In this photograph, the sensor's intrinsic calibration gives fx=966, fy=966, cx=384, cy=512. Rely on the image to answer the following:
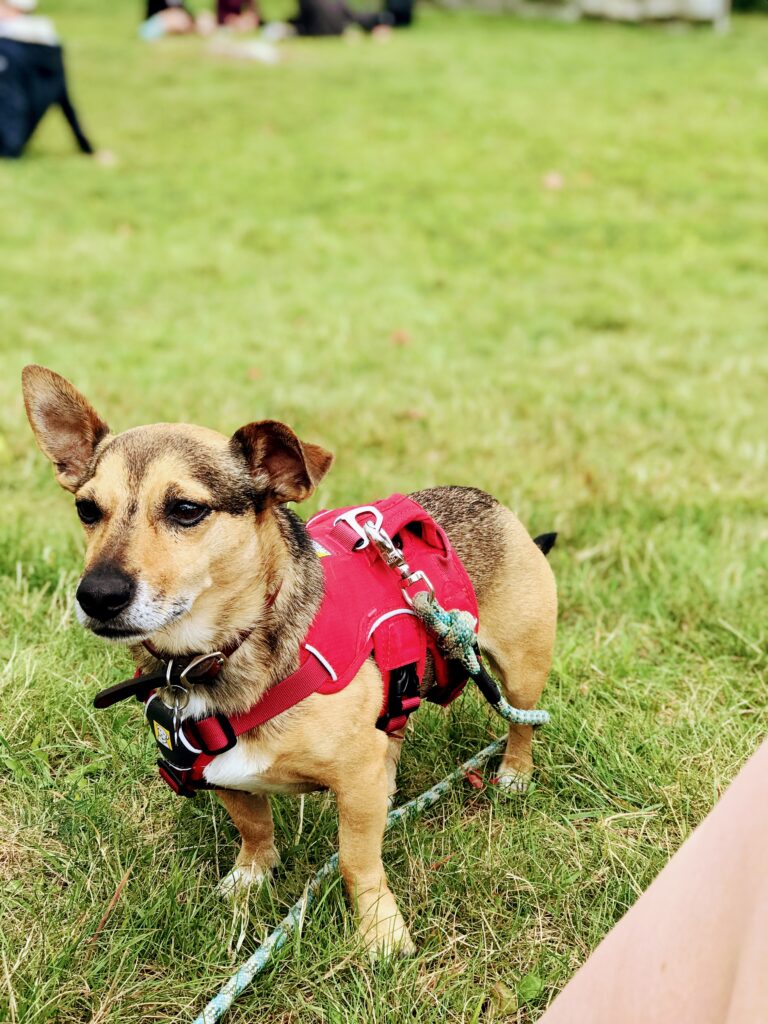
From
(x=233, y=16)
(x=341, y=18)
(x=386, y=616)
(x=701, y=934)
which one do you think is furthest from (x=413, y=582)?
(x=233, y=16)

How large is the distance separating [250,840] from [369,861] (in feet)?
1.29

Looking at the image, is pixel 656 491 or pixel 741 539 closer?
pixel 741 539

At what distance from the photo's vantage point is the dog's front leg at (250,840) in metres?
2.62

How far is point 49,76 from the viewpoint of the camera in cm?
1102

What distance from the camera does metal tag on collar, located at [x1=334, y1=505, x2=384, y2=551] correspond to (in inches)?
105

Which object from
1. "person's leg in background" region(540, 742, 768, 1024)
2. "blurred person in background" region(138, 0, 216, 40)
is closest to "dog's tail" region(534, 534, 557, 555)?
"person's leg in background" region(540, 742, 768, 1024)

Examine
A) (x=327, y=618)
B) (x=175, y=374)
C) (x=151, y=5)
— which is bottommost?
(x=175, y=374)

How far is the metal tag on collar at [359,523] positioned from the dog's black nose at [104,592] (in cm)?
76

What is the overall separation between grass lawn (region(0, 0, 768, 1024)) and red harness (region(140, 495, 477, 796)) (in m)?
0.46

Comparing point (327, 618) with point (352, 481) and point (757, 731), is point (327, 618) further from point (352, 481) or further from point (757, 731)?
point (352, 481)

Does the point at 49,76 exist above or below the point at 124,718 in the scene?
above

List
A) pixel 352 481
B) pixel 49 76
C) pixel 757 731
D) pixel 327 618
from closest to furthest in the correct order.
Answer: pixel 327 618, pixel 757 731, pixel 352 481, pixel 49 76

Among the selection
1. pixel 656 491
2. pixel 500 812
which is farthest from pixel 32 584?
pixel 656 491

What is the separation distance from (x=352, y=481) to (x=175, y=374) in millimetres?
2135
